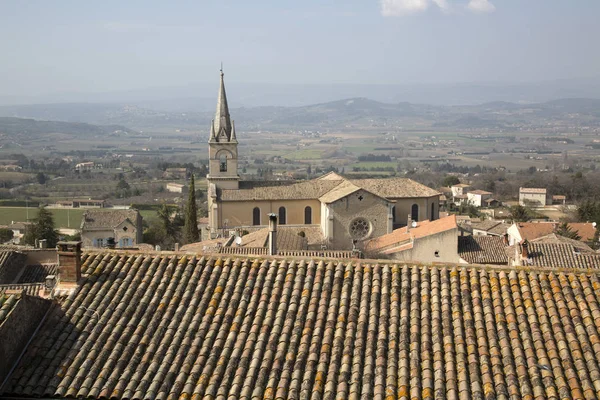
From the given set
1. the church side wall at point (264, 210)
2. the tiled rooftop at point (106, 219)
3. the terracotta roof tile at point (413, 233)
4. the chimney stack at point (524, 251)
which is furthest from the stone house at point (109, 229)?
the chimney stack at point (524, 251)

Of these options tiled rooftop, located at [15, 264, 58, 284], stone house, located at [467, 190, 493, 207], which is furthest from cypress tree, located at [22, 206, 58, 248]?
stone house, located at [467, 190, 493, 207]

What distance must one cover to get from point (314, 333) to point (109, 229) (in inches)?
1882

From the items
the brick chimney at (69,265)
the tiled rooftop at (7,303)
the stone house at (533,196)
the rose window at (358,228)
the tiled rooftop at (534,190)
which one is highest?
the brick chimney at (69,265)

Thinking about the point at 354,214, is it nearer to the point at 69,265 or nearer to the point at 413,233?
the point at 413,233

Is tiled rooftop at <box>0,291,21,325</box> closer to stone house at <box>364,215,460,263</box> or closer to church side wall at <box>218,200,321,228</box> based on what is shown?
stone house at <box>364,215,460,263</box>

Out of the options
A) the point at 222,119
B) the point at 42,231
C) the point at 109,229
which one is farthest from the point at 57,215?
the point at 222,119

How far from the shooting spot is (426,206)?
47.3 meters

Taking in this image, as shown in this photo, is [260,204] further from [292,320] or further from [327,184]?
[292,320]

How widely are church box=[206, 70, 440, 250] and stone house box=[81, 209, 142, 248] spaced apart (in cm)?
1020

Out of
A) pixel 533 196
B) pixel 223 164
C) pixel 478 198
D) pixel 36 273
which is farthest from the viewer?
pixel 533 196

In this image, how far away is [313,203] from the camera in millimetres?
46125

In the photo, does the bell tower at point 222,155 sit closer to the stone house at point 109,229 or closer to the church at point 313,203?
the church at point 313,203

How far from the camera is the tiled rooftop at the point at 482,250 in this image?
30.4 metres

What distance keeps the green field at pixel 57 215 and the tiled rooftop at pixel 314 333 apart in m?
63.7
